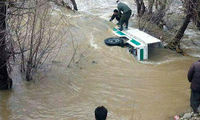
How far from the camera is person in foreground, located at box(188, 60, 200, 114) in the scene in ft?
18.7

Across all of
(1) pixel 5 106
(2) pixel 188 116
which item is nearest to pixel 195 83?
(2) pixel 188 116

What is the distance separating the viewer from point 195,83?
5.77 m

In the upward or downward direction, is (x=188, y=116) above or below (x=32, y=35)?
below

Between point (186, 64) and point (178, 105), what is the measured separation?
3.02m

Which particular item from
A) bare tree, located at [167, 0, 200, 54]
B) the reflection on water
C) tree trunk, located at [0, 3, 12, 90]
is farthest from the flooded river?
bare tree, located at [167, 0, 200, 54]

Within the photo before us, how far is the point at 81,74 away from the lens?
8453 mm

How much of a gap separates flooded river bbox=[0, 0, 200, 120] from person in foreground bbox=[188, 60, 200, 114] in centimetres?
67

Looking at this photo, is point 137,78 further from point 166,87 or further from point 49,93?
point 49,93

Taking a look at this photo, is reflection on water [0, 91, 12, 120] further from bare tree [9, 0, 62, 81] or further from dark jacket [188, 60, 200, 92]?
dark jacket [188, 60, 200, 92]

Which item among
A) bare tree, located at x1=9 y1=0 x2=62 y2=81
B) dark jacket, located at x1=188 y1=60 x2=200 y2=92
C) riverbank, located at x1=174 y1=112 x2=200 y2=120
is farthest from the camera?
bare tree, located at x1=9 y1=0 x2=62 y2=81

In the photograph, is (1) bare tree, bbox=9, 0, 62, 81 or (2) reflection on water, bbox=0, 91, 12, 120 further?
(1) bare tree, bbox=9, 0, 62, 81

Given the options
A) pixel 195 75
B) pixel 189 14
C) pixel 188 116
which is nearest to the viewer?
pixel 195 75

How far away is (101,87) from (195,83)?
9.19 feet

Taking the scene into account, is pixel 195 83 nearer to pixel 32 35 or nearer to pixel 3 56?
pixel 32 35
